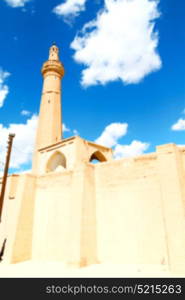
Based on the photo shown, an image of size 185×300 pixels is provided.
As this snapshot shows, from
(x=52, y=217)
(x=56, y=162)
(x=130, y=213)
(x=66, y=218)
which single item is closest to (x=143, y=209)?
(x=130, y=213)

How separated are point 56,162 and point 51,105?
27.9 feet

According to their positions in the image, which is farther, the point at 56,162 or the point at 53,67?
the point at 53,67

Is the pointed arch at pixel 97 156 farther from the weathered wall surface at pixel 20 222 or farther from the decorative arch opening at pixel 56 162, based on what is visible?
the weathered wall surface at pixel 20 222

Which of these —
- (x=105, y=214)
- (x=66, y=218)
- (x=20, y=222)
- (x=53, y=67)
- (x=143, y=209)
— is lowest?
(x=20, y=222)

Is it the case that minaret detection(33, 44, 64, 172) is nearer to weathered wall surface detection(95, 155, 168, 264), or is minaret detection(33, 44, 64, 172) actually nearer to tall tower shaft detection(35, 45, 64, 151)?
tall tower shaft detection(35, 45, 64, 151)

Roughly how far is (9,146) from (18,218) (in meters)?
4.48

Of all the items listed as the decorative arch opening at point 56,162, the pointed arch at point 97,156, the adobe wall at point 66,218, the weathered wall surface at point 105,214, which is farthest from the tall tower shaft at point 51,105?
the weathered wall surface at point 105,214

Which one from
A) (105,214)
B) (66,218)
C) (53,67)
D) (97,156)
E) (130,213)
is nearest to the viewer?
(130,213)

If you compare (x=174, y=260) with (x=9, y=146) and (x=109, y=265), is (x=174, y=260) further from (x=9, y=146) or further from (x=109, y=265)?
(x=9, y=146)

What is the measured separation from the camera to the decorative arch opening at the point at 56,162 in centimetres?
2051

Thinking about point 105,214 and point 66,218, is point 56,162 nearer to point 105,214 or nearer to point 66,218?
point 66,218

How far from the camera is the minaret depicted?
2476cm

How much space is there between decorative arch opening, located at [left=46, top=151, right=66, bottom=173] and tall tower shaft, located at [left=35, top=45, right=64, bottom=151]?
3893mm

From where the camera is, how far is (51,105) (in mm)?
26375
